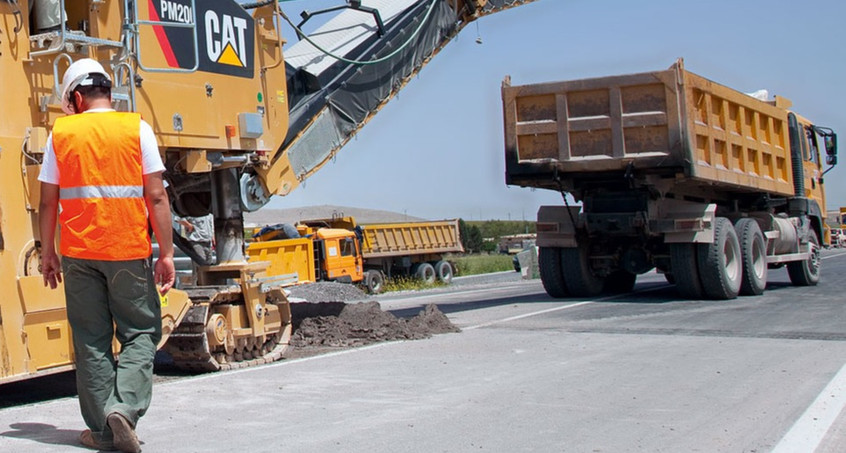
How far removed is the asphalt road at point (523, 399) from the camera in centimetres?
515

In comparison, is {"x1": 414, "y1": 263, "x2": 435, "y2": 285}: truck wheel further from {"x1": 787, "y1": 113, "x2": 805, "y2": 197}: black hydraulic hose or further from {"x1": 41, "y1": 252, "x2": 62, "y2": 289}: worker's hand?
{"x1": 41, "y1": 252, "x2": 62, "y2": 289}: worker's hand

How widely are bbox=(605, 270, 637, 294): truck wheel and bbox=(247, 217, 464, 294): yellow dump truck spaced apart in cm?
725

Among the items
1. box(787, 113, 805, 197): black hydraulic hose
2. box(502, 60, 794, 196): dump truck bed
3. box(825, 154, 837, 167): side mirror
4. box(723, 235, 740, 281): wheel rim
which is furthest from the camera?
box(825, 154, 837, 167): side mirror

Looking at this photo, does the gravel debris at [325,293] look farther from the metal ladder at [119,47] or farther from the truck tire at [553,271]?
the metal ladder at [119,47]

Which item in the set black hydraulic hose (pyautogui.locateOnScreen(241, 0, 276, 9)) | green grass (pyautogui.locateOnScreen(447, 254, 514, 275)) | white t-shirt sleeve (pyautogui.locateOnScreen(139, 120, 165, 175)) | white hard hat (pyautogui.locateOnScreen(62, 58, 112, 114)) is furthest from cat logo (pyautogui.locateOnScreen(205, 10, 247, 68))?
green grass (pyautogui.locateOnScreen(447, 254, 514, 275))

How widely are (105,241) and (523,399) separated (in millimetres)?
2980

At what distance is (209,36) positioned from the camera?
8.02m

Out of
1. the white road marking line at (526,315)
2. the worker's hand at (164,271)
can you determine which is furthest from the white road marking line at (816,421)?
the white road marking line at (526,315)

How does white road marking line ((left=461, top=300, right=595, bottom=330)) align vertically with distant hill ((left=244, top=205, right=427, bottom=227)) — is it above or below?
below

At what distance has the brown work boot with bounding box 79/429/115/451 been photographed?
193 inches

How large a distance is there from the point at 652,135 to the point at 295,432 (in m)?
8.93

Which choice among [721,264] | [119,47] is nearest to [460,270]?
[721,264]

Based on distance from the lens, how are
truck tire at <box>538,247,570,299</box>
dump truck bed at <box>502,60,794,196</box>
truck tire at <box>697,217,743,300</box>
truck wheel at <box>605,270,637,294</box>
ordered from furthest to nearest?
1. truck wheel at <box>605,270,637,294</box>
2. truck tire at <box>538,247,570,299</box>
3. truck tire at <box>697,217,743,300</box>
4. dump truck bed at <box>502,60,794,196</box>

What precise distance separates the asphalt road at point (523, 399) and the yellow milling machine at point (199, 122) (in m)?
0.51
